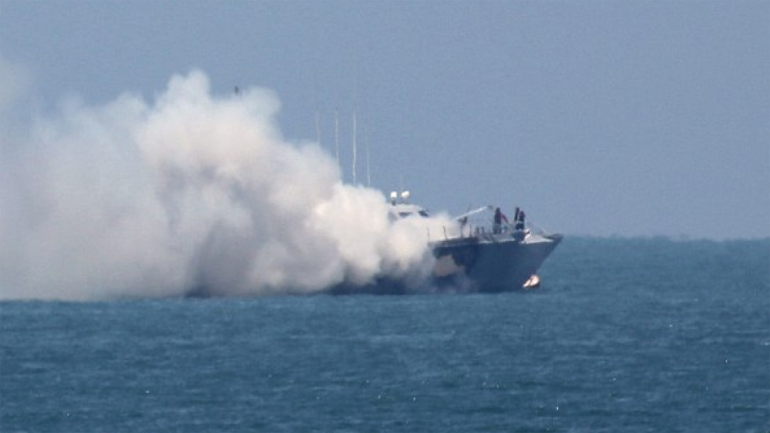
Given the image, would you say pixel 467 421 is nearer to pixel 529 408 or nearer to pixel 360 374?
pixel 529 408

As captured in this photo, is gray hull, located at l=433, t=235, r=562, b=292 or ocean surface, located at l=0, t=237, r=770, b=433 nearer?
ocean surface, located at l=0, t=237, r=770, b=433

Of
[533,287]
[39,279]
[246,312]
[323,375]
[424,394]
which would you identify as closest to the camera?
[424,394]

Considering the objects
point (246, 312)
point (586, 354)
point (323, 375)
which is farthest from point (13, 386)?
point (246, 312)

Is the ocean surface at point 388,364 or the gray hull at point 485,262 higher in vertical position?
the gray hull at point 485,262

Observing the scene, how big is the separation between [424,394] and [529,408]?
394 cm

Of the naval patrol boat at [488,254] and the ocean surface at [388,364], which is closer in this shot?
the ocean surface at [388,364]

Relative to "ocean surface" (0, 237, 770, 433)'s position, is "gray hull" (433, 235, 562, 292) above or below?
above

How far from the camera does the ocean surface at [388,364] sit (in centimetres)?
6225

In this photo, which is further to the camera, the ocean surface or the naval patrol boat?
the naval patrol boat

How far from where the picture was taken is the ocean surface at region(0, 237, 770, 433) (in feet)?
204

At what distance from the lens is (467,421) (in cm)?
6194

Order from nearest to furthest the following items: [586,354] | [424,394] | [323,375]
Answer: [424,394] → [323,375] → [586,354]

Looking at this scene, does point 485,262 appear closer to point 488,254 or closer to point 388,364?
point 488,254

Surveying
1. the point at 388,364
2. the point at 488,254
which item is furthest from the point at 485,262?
the point at 388,364
